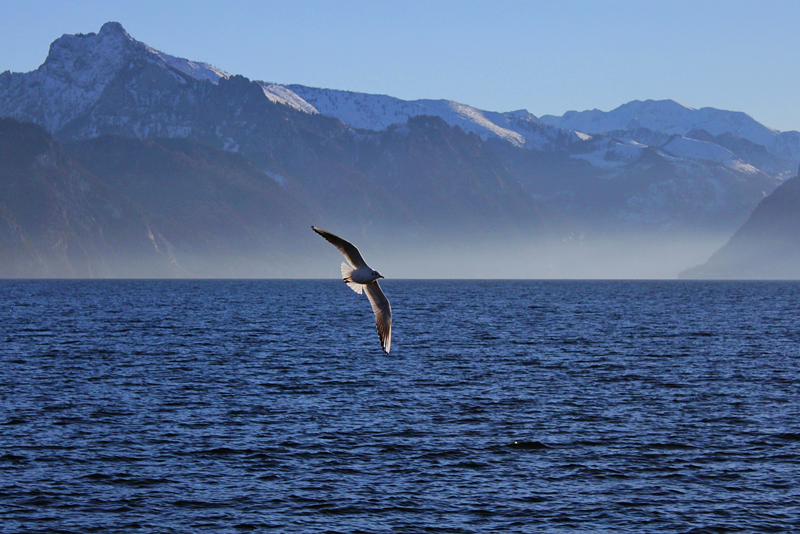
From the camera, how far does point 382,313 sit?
2575 cm

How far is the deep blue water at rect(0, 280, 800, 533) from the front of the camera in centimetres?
2977

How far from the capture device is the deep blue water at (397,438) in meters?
29.8

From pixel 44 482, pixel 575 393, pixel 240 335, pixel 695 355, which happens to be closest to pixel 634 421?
pixel 575 393

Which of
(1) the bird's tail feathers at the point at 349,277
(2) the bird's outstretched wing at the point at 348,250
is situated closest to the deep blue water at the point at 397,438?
(1) the bird's tail feathers at the point at 349,277

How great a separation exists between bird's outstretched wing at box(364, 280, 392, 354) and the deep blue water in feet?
24.0

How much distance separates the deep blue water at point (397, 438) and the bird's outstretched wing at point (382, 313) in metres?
7.32

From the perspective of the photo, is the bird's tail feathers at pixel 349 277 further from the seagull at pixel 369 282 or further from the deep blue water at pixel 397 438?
the deep blue water at pixel 397 438

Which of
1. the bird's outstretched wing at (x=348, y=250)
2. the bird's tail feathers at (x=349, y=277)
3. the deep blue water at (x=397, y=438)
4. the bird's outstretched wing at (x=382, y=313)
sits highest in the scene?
the bird's outstretched wing at (x=348, y=250)

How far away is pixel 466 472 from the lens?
113 feet

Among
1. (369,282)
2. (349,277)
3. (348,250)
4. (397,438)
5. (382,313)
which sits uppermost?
(348,250)

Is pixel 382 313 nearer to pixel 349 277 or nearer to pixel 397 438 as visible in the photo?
pixel 349 277

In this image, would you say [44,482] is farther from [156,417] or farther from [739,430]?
[739,430]

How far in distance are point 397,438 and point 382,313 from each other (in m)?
15.5

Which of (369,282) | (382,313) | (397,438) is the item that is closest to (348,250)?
(369,282)
